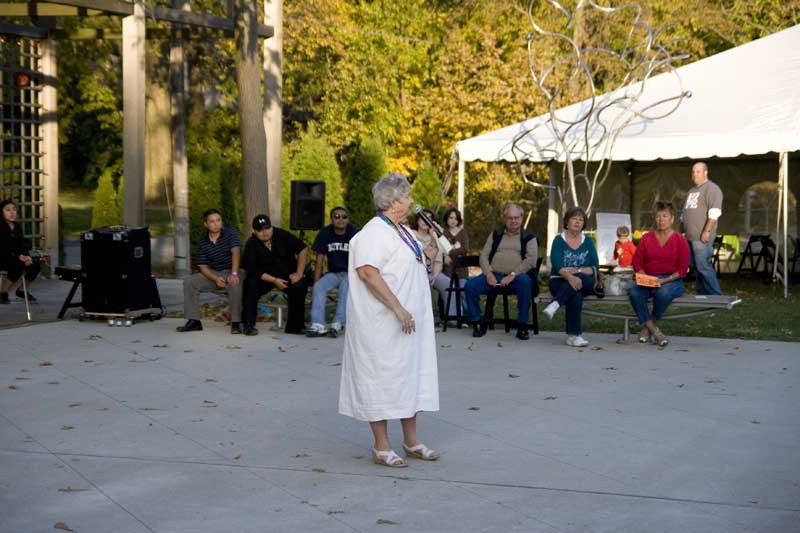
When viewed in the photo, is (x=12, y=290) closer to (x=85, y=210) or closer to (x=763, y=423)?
(x=763, y=423)

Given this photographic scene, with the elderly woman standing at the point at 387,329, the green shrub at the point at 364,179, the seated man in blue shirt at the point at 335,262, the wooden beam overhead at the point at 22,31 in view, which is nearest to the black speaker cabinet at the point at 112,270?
the seated man in blue shirt at the point at 335,262

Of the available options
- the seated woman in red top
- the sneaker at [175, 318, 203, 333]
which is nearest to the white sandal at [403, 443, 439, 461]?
the seated woman in red top

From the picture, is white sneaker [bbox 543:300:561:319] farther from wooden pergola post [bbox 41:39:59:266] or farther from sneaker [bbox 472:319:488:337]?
wooden pergola post [bbox 41:39:59:266]

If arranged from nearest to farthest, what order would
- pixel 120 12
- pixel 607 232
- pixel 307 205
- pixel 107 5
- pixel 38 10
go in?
pixel 107 5
pixel 120 12
pixel 307 205
pixel 38 10
pixel 607 232

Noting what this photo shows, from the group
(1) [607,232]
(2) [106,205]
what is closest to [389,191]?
(1) [607,232]

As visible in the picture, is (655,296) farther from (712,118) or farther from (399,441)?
(712,118)

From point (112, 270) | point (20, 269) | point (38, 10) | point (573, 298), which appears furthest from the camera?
point (38, 10)

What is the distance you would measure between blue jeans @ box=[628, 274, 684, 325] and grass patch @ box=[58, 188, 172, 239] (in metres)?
15.4

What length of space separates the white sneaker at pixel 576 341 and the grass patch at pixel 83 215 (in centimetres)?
1514

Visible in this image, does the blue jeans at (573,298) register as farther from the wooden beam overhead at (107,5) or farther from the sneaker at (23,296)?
the sneaker at (23,296)

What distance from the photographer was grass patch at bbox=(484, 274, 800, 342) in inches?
465

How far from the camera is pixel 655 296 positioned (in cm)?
1080

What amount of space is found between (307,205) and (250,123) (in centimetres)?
119

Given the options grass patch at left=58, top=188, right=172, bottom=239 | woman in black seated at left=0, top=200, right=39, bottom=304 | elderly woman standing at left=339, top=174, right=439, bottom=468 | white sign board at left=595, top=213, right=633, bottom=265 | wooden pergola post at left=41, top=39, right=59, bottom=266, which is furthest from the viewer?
grass patch at left=58, top=188, right=172, bottom=239
